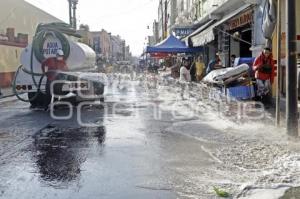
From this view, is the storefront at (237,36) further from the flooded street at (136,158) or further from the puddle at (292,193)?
the puddle at (292,193)

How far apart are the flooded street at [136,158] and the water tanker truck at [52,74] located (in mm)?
3952

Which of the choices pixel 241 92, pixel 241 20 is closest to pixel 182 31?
pixel 241 20

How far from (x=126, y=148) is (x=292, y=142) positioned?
3.02 meters

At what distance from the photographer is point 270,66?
49.9 feet

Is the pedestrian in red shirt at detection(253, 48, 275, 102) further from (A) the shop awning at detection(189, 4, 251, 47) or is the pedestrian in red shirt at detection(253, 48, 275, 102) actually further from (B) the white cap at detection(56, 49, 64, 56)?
(B) the white cap at detection(56, 49, 64, 56)

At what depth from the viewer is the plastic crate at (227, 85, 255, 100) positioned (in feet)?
51.9

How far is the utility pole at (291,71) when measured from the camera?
952cm

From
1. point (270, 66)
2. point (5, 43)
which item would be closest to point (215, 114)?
point (270, 66)

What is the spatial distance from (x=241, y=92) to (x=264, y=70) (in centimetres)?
107

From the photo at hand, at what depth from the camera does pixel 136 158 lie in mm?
8547

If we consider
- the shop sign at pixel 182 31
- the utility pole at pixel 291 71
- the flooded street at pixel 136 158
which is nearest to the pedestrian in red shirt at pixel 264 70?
the flooded street at pixel 136 158

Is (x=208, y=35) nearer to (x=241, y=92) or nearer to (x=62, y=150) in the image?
(x=241, y=92)

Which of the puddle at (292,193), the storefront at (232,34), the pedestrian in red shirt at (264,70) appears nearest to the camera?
the puddle at (292,193)

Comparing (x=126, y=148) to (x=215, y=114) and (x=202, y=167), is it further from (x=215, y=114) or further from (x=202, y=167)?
(x=215, y=114)
